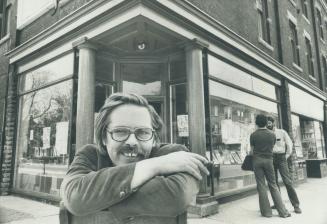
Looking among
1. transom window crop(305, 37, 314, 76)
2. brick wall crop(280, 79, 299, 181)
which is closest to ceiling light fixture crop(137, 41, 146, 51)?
brick wall crop(280, 79, 299, 181)

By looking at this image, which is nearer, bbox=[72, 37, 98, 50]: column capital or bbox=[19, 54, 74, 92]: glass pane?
bbox=[72, 37, 98, 50]: column capital

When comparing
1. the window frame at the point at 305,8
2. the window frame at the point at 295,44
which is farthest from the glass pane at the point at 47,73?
the window frame at the point at 305,8

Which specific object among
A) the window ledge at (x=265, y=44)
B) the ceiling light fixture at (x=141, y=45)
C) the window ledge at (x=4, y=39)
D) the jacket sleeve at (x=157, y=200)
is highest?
the window ledge at (x=4, y=39)

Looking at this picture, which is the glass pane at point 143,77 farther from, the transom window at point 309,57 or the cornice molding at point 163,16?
the transom window at point 309,57

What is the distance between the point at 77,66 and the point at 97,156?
5.48 m

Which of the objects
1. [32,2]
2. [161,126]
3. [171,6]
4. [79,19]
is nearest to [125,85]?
[79,19]

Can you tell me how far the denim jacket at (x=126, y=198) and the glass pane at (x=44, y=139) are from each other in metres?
5.72

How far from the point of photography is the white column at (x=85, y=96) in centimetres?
587

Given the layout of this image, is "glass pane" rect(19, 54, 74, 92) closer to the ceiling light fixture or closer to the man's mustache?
the ceiling light fixture

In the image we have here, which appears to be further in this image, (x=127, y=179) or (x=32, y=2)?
(x=32, y=2)

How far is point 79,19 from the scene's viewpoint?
6.29 metres

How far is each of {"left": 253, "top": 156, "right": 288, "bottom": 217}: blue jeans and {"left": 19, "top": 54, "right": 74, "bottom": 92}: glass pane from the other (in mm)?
4486

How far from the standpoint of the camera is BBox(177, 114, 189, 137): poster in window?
6.85 meters

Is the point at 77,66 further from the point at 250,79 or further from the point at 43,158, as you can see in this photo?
the point at 250,79
